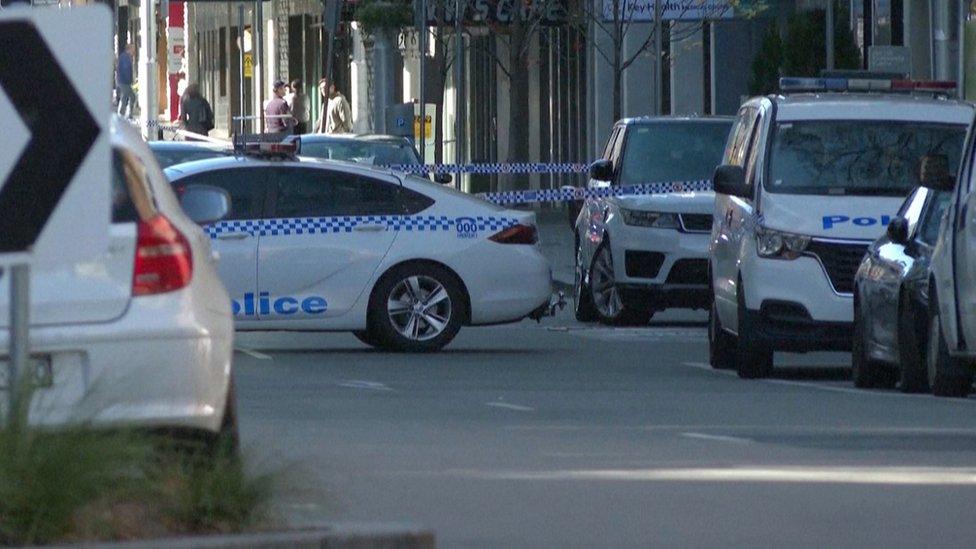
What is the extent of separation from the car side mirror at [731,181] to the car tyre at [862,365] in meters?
1.26

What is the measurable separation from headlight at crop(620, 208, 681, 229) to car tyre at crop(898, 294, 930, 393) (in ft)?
19.6

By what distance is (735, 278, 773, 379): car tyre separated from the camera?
16.5 m

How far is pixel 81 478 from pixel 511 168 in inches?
969

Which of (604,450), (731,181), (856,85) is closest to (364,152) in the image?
(856,85)

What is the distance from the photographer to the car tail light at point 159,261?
28.6 ft

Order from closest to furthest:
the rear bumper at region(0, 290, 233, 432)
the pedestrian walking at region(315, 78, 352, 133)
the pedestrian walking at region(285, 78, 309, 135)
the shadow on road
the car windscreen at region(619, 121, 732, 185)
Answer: the rear bumper at region(0, 290, 233, 432)
the shadow on road
the car windscreen at region(619, 121, 732, 185)
the pedestrian walking at region(315, 78, 352, 133)
the pedestrian walking at region(285, 78, 309, 135)

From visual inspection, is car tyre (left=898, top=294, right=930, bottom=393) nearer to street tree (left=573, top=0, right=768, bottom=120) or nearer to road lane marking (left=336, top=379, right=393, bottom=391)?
road lane marking (left=336, top=379, right=393, bottom=391)

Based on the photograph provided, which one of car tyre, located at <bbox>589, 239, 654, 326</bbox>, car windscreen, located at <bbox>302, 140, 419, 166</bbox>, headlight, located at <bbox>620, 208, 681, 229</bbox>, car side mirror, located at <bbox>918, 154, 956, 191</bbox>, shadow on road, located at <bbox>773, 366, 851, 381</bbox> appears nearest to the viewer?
car side mirror, located at <bbox>918, 154, 956, 191</bbox>

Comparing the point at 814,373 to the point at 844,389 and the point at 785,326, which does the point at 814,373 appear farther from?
the point at 844,389

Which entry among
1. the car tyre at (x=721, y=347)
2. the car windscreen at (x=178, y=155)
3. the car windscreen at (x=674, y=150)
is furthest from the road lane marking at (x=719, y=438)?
the car windscreen at (x=178, y=155)

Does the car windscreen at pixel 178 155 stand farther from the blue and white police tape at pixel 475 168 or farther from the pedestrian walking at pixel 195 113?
the pedestrian walking at pixel 195 113

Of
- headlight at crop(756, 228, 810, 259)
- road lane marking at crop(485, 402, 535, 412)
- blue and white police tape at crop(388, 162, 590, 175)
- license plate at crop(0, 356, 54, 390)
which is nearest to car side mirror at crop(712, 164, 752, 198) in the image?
headlight at crop(756, 228, 810, 259)

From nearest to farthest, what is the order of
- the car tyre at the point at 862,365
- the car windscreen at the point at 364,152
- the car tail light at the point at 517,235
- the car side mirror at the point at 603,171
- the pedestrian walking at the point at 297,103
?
the car tyre at the point at 862,365 < the car tail light at the point at 517,235 < the car side mirror at the point at 603,171 < the car windscreen at the point at 364,152 < the pedestrian walking at the point at 297,103

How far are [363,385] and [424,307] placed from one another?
305cm
